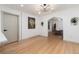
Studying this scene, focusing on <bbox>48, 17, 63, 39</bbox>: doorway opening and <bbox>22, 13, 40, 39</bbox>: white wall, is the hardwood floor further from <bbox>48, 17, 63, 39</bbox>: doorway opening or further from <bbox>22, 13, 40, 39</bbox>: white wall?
<bbox>48, 17, 63, 39</bbox>: doorway opening

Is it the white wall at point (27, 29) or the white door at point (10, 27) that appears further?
the white wall at point (27, 29)

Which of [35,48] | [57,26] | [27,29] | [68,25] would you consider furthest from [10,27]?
[57,26]

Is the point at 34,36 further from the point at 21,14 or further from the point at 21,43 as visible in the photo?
the point at 21,14

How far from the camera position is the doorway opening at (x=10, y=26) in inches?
121

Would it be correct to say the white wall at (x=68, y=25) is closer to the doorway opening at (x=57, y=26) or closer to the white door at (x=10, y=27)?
the doorway opening at (x=57, y=26)

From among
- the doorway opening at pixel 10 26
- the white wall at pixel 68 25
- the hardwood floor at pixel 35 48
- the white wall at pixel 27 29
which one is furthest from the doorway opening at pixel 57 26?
the doorway opening at pixel 10 26

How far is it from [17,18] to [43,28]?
133 centimetres

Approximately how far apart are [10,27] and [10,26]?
4 cm

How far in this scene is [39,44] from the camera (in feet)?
13.7

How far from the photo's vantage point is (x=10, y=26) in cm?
328

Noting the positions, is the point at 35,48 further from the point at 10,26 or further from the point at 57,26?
the point at 57,26

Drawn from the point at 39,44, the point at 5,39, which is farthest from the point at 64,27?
the point at 5,39

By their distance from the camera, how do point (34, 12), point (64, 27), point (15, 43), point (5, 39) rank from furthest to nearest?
point (64, 27) → point (34, 12) → point (15, 43) → point (5, 39)

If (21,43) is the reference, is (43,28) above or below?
above
